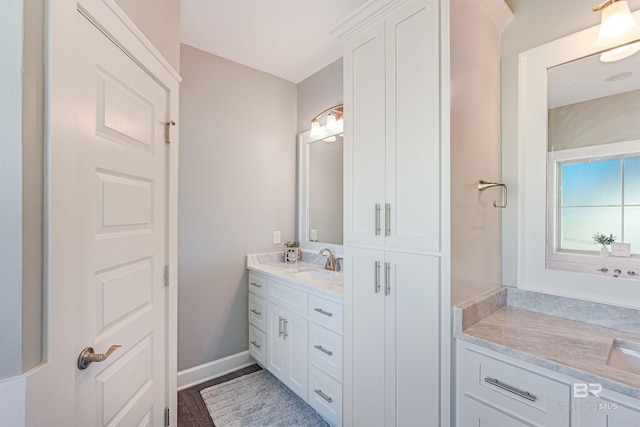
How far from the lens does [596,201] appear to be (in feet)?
4.50

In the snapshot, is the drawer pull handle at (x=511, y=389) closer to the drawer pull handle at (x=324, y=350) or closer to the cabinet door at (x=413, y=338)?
the cabinet door at (x=413, y=338)

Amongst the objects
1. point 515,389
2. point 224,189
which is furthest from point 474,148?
point 224,189

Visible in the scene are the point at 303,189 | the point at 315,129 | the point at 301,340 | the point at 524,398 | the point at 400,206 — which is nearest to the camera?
the point at 524,398

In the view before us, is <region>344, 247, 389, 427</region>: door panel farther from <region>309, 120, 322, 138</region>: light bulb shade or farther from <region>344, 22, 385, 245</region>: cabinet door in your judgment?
<region>309, 120, 322, 138</region>: light bulb shade

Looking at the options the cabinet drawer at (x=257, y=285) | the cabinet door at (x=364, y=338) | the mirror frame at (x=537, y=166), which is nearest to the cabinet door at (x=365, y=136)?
the cabinet door at (x=364, y=338)

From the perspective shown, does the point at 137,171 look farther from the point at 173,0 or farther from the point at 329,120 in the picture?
the point at 329,120

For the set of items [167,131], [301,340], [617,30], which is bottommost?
[301,340]

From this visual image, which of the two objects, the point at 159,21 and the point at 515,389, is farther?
the point at 159,21

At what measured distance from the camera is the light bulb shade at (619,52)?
1271 millimetres

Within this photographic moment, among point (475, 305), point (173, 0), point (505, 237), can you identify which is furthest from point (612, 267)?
point (173, 0)

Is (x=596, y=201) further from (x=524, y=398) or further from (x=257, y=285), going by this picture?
(x=257, y=285)

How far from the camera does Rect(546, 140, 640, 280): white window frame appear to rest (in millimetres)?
1287

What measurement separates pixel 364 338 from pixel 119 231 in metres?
1.27

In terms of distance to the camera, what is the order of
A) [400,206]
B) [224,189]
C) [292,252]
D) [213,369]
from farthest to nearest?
[292,252] → [224,189] → [213,369] → [400,206]
